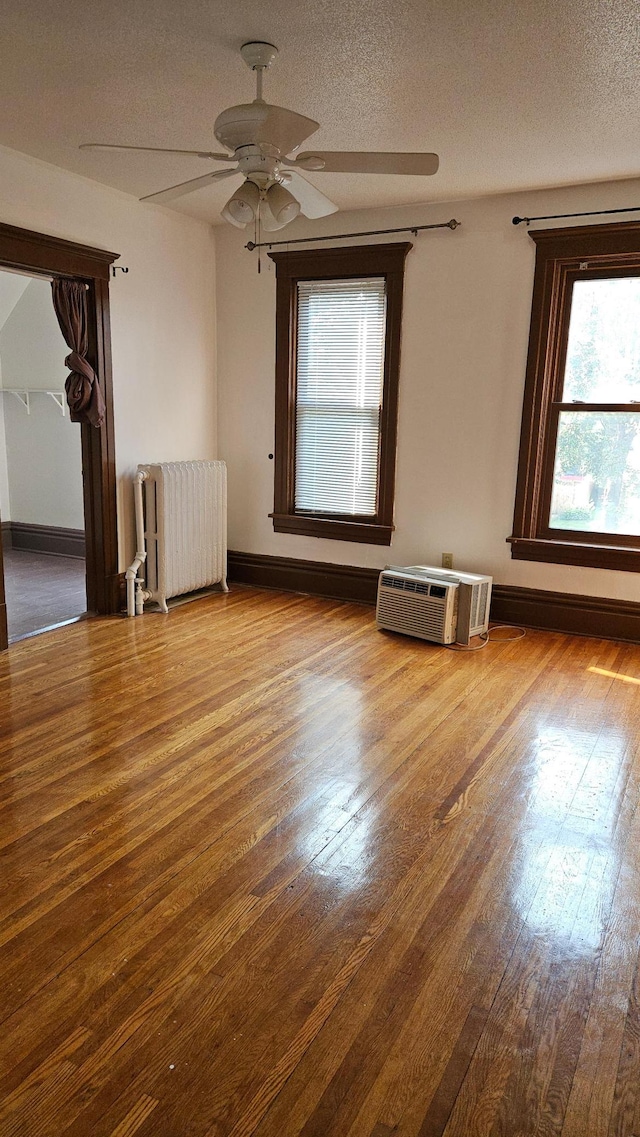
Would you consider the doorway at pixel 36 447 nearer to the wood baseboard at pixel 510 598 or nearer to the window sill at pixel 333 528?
the wood baseboard at pixel 510 598

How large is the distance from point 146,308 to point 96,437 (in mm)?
986

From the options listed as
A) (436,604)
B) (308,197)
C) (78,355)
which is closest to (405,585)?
(436,604)

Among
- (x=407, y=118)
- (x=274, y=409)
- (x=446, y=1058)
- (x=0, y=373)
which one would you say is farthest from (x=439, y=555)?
(x=0, y=373)

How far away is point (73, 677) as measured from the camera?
3826 mm

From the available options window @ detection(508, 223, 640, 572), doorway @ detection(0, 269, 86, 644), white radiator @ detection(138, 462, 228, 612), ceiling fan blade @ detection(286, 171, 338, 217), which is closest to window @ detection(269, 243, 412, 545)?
white radiator @ detection(138, 462, 228, 612)

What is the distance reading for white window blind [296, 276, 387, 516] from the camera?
5.19 meters

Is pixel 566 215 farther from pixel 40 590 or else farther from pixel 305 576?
pixel 40 590

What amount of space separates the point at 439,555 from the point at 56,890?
357cm

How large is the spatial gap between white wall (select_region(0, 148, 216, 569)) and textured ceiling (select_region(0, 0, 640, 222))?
0.91 feet

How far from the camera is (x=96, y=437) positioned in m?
4.77

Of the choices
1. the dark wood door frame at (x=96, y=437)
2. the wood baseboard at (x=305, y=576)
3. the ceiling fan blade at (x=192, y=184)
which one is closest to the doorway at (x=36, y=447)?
the dark wood door frame at (x=96, y=437)

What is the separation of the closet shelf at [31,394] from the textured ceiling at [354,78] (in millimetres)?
2618

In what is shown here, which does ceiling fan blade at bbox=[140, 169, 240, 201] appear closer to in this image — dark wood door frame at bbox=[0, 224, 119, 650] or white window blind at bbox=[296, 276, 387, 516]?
dark wood door frame at bbox=[0, 224, 119, 650]

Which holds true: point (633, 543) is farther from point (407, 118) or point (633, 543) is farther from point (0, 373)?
point (0, 373)
